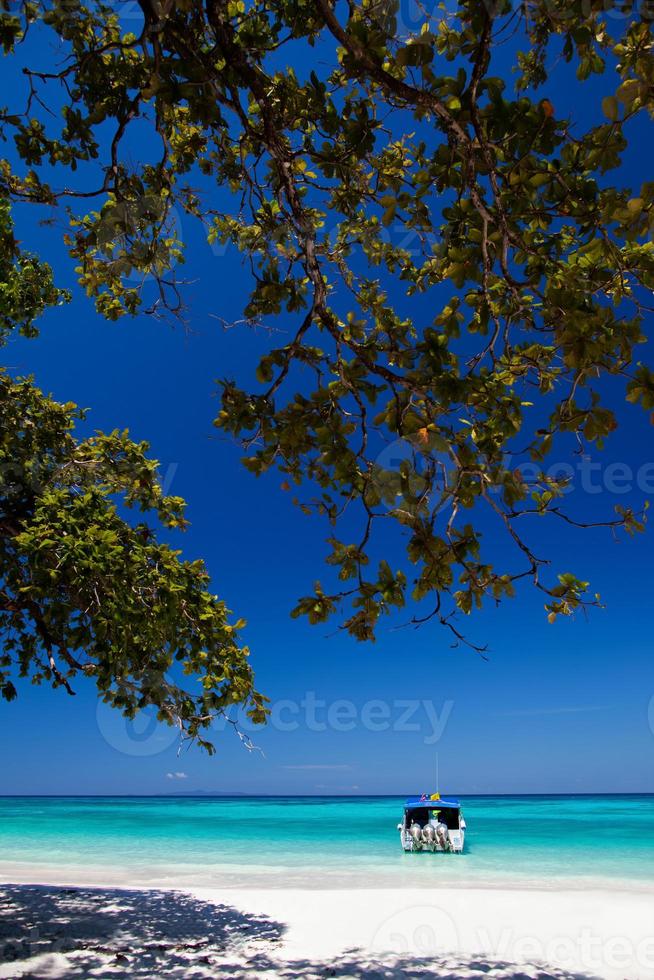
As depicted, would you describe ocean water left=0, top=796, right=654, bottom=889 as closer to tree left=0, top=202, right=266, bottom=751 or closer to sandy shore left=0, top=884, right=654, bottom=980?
sandy shore left=0, top=884, right=654, bottom=980

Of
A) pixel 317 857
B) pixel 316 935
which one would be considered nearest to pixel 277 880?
pixel 317 857

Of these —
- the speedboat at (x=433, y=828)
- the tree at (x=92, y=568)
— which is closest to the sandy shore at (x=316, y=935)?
the tree at (x=92, y=568)

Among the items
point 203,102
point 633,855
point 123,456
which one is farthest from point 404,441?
point 633,855

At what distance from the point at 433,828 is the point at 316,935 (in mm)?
14376

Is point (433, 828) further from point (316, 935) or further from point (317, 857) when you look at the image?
point (316, 935)

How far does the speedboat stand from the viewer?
2105 cm

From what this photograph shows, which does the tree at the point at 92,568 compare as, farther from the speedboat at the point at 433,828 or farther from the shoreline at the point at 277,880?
the speedboat at the point at 433,828

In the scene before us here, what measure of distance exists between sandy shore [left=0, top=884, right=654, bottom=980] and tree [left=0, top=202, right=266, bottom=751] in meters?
2.54

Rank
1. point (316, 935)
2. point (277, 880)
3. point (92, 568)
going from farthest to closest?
1. point (277, 880)
2. point (316, 935)
3. point (92, 568)

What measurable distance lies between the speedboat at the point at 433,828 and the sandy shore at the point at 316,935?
9.12 m

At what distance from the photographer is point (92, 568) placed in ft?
16.7

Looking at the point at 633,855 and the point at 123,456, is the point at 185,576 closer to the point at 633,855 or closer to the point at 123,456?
the point at 123,456

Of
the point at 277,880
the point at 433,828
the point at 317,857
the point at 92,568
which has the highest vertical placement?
the point at 92,568

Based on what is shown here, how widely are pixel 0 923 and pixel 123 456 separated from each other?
5.83 metres
